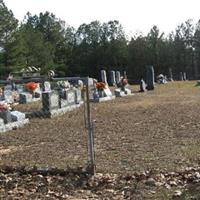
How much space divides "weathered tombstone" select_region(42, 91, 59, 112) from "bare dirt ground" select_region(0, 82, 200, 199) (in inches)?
35.0

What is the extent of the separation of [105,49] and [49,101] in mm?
64889

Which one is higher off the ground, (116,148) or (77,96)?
(77,96)

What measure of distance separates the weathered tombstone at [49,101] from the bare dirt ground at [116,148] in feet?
2.92

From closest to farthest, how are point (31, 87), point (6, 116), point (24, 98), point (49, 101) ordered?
point (6, 116) < point (49, 101) < point (24, 98) < point (31, 87)

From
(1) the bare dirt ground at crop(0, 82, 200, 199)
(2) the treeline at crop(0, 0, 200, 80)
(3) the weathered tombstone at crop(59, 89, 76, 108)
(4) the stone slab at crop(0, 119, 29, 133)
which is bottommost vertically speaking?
(1) the bare dirt ground at crop(0, 82, 200, 199)

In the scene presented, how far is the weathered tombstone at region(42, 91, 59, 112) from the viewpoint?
67.7ft

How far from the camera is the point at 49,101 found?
2072 centimetres

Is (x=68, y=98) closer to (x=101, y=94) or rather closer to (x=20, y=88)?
(x=101, y=94)

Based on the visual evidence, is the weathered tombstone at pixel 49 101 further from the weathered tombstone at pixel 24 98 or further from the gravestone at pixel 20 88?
the gravestone at pixel 20 88

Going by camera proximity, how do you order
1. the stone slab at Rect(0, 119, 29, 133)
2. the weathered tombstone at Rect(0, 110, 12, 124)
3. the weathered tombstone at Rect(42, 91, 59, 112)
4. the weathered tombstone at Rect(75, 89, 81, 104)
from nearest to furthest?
the stone slab at Rect(0, 119, 29, 133)
the weathered tombstone at Rect(0, 110, 12, 124)
the weathered tombstone at Rect(42, 91, 59, 112)
the weathered tombstone at Rect(75, 89, 81, 104)

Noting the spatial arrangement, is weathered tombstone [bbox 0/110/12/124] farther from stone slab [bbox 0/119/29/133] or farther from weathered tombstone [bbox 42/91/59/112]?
weathered tombstone [bbox 42/91/59/112]

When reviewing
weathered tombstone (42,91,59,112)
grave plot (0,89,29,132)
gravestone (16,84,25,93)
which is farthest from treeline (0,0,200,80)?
grave plot (0,89,29,132)

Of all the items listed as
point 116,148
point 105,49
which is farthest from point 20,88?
point 105,49

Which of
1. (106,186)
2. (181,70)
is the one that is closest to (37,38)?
(181,70)
